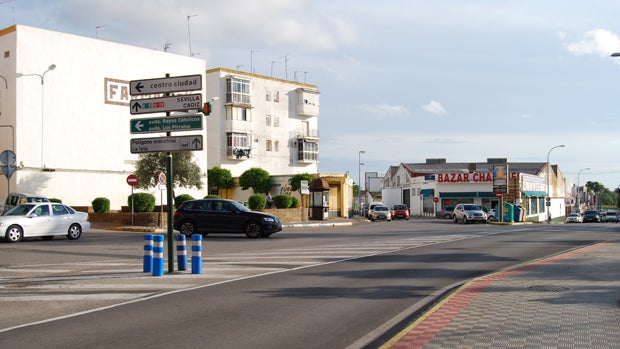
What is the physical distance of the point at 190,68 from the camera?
53375 mm

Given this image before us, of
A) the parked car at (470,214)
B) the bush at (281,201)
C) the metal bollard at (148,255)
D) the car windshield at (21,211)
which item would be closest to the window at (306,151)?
the parked car at (470,214)

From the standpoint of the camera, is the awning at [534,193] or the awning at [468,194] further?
the awning at [468,194]

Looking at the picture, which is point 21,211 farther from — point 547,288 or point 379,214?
point 379,214

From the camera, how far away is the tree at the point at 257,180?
61.2 m

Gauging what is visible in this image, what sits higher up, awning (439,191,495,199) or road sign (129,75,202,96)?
road sign (129,75,202,96)

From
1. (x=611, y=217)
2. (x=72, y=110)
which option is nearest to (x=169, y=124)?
(x=72, y=110)

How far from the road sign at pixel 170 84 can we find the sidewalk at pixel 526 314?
747cm

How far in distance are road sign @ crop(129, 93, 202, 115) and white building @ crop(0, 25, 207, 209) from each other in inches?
1147

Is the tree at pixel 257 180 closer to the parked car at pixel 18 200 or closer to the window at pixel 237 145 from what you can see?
the window at pixel 237 145

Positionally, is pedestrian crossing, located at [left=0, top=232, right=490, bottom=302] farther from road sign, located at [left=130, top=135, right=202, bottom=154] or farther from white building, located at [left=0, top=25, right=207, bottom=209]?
white building, located at [left=0, top=25, right=207, bottom=209]

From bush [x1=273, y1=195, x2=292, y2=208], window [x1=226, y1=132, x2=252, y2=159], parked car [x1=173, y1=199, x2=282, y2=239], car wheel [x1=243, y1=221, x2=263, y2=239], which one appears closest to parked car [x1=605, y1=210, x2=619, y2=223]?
window [x1=226, y1=132, x2=252, y2=159]

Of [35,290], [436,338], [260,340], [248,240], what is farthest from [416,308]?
[248,240]

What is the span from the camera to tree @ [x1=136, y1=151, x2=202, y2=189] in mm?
42031

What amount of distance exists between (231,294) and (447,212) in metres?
65.0
